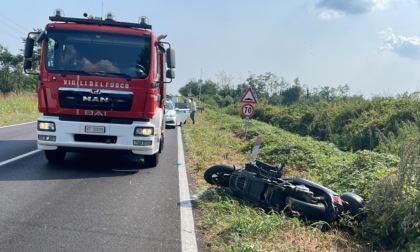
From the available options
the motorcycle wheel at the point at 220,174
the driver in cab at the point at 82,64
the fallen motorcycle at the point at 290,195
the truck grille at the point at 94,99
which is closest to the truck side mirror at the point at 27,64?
the driver in cab at the point at 82,64

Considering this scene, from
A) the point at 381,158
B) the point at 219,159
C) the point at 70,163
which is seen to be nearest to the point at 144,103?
the point at 70,163

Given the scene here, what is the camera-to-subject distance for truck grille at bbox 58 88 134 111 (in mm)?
8453

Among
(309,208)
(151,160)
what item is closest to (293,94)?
(151,160)

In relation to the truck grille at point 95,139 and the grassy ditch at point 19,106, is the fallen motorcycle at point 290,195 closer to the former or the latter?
the truck grille at point 95,139

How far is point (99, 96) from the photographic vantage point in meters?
8.50

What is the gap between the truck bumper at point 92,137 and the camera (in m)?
8.52

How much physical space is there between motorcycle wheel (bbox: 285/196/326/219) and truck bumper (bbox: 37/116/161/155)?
4171mm

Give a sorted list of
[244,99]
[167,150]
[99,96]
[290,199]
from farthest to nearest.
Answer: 1. [244,99]
2. [167,150]
3. [99,96]
4. [290,199]

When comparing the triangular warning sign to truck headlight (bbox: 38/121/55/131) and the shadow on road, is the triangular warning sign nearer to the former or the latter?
the shadow on road

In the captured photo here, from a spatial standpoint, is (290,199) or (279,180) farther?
(279,180)

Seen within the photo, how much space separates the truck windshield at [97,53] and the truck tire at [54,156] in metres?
1.99

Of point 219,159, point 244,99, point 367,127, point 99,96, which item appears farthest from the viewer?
point 367,127

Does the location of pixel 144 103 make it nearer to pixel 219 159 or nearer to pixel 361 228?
pixel 219 159

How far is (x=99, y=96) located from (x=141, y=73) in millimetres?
1004
